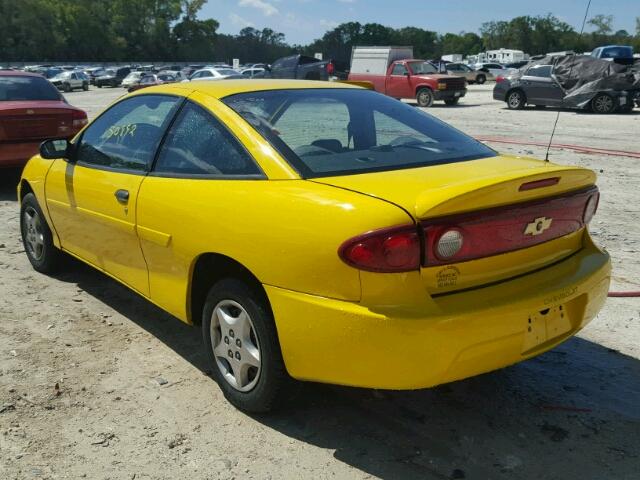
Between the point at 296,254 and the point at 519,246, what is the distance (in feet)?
3.25

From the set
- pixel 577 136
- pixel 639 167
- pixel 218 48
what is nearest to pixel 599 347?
pixel 639 167

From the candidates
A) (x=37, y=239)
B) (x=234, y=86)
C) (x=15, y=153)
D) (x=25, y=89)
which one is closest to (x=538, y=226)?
(x=234, y=86)

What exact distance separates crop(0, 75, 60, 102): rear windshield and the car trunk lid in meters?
7.63

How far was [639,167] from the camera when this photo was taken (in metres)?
10.3

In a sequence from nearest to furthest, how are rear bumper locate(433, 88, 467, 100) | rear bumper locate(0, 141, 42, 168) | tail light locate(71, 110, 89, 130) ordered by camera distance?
rear bumper locate(0, 141, 42, 168), tail light locate(71, 110, 89, 130), rear bumper locate(433, 88, 467, 100)

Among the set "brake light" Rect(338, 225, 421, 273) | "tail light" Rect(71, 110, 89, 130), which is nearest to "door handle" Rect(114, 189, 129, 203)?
"brake light" Rect(338, 225, 421, 273)

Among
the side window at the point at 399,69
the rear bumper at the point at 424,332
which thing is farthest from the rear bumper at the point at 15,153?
the side window at the point at 399,69

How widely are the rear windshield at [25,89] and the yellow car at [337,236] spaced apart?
230 inches

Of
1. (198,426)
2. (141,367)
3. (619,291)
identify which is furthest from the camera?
(619,291)

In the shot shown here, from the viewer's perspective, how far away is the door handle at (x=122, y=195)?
3715 mm

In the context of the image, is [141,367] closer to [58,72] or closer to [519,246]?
[519,246]

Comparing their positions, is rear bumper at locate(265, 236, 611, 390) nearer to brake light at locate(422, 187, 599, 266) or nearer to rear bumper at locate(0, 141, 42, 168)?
brake light at locate(422, 187, 599, 266)

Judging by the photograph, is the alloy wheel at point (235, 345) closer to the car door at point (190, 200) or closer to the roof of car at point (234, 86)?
the car door at point (190, 200)

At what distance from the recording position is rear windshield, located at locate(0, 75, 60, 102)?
29.5 ft
